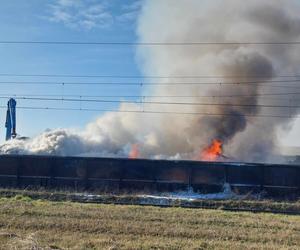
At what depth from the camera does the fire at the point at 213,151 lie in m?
34.1

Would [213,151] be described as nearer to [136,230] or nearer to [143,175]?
[143,175]

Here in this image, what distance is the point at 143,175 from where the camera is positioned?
68.8 ft

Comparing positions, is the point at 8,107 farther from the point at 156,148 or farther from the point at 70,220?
the point at 70,220

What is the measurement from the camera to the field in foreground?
28.1ft

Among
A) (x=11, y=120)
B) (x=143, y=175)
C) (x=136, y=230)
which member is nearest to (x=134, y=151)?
(x=11, y=120)

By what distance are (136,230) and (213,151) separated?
2515 cm

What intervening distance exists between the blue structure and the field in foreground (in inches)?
1048

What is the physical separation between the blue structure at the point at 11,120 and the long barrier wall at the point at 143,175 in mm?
17257

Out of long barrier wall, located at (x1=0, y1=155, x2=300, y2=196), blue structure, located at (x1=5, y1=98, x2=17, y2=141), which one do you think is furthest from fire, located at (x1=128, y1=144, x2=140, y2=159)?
long barrier wall, located at (x1=0, y1=155, x2=300, y2=196)

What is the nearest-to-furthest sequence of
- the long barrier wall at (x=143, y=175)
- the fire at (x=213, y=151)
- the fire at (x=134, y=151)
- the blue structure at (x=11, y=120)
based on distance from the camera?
the long barrier wall at (x=143, y=175) < the fire at (x=213, y=151) < the blue structure at (x=11, y=120) < the fire at (x=134, y=151)

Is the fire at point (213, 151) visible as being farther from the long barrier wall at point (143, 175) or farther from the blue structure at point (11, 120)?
the blue structure at point (11, 120)

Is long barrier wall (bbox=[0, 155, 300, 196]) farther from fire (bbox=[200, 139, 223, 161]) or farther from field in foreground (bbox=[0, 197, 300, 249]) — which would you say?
fire (bbox=[200, 139, 223, 161])

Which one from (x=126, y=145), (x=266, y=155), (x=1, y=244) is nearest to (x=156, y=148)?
(x=126, y=145)

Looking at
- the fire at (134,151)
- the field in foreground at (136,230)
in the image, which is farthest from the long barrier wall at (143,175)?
the fire at (134,151)
